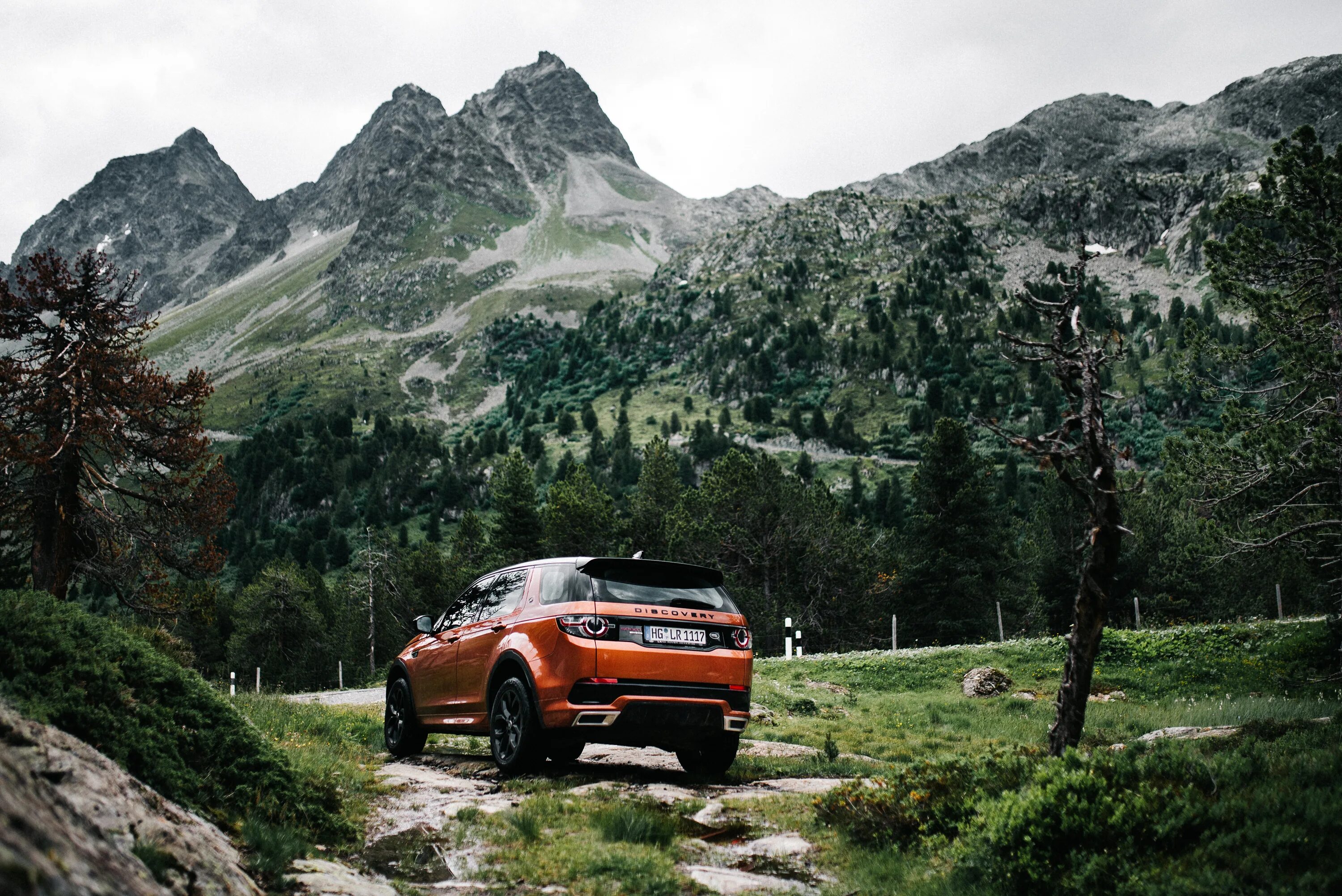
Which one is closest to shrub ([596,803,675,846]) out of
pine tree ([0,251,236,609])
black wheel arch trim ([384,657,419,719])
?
black wheel arch trim ([384,657,419,719])

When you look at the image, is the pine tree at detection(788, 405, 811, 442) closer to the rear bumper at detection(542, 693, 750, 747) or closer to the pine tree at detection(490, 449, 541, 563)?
the pine tree at detection(490, 449, 541, 563)

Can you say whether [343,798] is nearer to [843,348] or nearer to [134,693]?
[134,693]

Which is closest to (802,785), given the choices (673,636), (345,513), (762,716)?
(673,636)

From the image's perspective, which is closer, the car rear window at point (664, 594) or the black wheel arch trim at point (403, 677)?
the car rear window at point (664, 594)

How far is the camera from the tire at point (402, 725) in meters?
10.7

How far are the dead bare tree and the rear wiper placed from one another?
344cm

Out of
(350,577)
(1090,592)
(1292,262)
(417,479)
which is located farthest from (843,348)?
(1090,592)

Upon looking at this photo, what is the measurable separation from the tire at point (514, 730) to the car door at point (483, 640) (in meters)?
0.34

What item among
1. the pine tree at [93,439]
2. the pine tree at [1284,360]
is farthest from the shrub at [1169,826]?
the pine tree at [93,439]

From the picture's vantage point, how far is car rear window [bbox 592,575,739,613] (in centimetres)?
836

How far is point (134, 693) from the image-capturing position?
5.70m

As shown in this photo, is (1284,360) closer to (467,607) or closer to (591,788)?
(467,607)

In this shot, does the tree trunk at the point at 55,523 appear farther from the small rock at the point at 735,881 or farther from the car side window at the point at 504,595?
the small rock at the point at 735,881

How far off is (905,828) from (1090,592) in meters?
2.11
